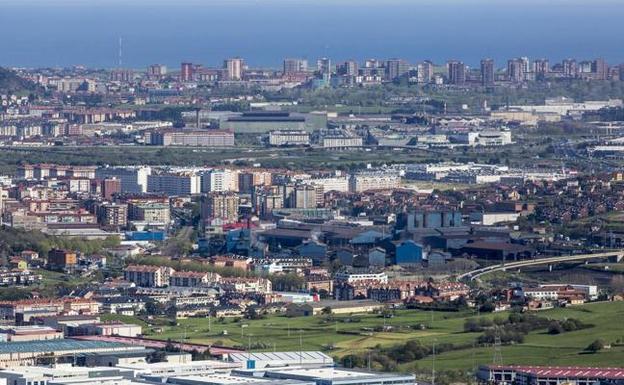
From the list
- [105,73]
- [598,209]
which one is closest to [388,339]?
[598,209]

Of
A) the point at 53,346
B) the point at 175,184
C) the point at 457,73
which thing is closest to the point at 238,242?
the point at 175,184

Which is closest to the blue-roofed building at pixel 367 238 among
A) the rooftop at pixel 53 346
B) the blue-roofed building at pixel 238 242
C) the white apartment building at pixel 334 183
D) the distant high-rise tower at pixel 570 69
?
the blue-roofed building at pixel 238 242

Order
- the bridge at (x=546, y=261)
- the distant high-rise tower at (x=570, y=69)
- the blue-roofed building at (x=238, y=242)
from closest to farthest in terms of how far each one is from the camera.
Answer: the bridge at (x=546, y=261) < the blue-roofed building at (x=238, y=242) < the distant high-rise tower at (x=570, y=69)

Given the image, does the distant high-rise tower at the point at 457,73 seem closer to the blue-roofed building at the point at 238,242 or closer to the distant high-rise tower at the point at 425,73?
the distant high-rise tower at the point at 425,73

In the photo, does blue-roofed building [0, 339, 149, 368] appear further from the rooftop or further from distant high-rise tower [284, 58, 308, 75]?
distant high-rise tower [284, 58, 308, 75]

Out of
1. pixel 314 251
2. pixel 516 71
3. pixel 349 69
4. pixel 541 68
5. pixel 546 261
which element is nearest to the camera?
pixel 546 261

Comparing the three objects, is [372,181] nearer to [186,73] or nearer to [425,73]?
[425,73]

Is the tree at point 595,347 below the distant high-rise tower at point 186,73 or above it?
above
